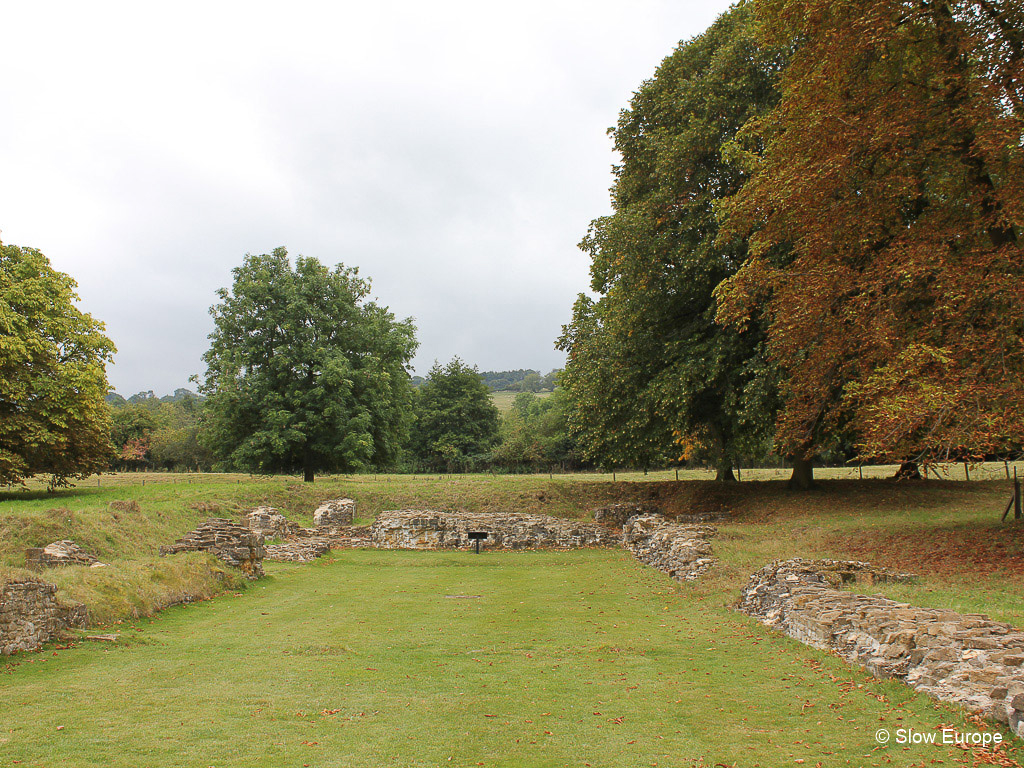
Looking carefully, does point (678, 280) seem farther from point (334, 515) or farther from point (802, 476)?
point (334, 515)

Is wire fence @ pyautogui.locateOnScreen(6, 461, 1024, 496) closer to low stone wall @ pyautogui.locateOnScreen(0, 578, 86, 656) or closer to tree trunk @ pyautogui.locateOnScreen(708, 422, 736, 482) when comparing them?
tree trunk @ pyautogui.locateOnScreen(708, 422, 736, 482)

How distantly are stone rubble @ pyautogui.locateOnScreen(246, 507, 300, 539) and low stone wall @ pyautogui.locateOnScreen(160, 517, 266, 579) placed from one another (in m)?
7.38

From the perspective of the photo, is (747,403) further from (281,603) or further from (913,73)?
(281,603)

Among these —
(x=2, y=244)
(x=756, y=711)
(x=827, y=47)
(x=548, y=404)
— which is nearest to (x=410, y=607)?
(x=756, y=711)

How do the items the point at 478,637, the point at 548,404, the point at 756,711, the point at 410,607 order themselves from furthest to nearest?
the point at 548,404
the point at 410,607
the point at 478,637
the point at 756,711

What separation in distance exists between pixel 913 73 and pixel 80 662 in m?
20.2

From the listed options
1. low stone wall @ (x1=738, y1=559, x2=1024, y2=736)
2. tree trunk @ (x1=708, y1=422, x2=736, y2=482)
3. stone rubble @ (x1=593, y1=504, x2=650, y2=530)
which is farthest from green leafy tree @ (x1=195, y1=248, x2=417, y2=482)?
low stone wall @ (x1=738, y1=559, x2=1024, y2=736)

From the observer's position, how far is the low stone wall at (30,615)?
934cm

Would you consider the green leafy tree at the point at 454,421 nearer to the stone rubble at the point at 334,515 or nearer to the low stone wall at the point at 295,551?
the stone rubble at the point at 334,515

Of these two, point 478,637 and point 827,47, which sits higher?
point 827,47

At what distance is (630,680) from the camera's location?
7.87 meters

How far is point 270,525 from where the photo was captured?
25.7m

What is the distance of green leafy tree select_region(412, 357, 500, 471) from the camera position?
75.8 meters

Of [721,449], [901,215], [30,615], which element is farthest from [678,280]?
[30,615]
